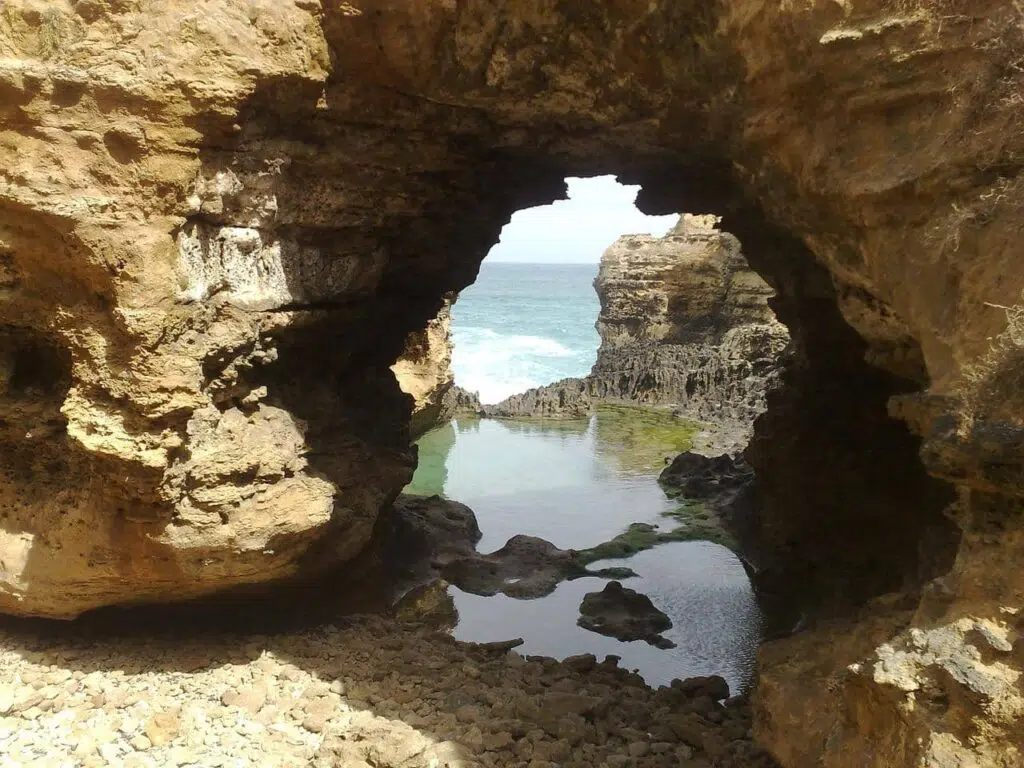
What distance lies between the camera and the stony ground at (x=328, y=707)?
14.9 ft

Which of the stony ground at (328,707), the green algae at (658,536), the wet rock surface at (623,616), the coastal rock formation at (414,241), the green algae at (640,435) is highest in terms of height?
the coastal rock formation at (414,241)

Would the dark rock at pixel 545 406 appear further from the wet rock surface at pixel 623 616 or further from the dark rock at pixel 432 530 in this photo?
the wet rock surface at pixel 623 616

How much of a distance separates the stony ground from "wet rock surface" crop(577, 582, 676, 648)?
957 millimetres

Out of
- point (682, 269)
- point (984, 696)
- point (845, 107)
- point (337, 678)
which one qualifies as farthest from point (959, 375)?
point (682, 269)

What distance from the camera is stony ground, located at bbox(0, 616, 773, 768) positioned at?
4543mm

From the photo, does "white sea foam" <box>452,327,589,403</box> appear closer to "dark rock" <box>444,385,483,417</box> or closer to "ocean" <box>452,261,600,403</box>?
"ocean" <box>452,261,600,403</box>

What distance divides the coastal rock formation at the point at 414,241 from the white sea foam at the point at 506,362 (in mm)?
24382

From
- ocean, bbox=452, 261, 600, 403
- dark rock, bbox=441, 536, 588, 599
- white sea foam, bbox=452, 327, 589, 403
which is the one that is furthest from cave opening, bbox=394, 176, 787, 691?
white sea foam, bbox=452, 327, 589, 403

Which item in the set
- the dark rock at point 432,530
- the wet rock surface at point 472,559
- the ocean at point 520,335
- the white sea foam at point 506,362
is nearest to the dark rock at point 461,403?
the ocean at point 520,335

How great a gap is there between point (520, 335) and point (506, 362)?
14.0 m

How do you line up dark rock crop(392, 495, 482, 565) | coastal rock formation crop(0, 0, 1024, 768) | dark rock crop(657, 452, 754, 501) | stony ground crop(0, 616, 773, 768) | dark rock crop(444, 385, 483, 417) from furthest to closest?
1. dark rock crop(444, 385, 483, 417)
2. dark rock crop(657, 452, 754, 501)
3. dark rock crop(392, 495, 482, 565)
4. stony ground crop(0, 616, 773, 768)
5. coastal rock formation crop(0, 0, 1024, 768)

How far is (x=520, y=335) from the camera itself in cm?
5862

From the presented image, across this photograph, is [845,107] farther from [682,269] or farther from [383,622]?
[682,269]

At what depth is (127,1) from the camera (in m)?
4.28
